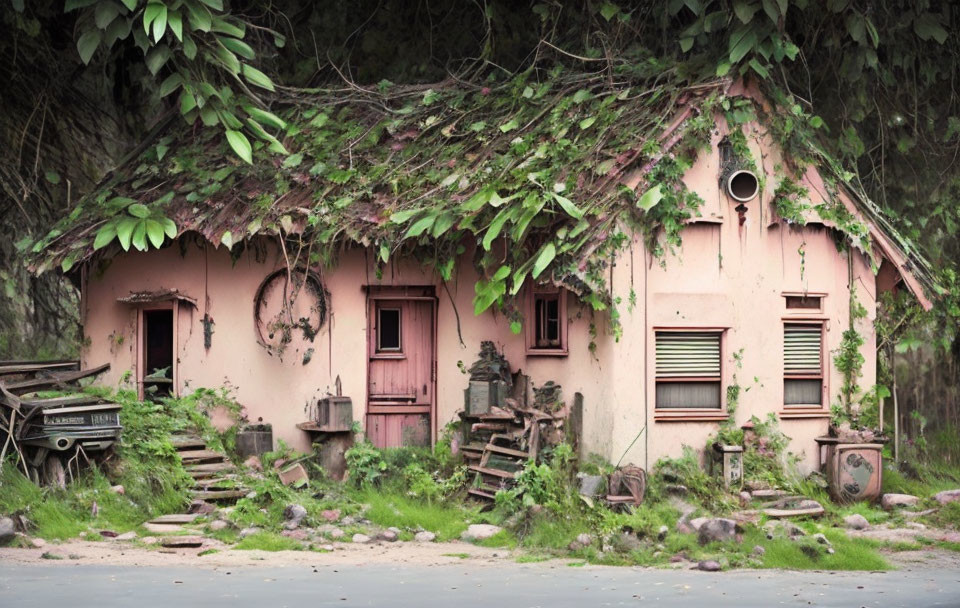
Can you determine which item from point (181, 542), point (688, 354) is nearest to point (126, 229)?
point (181, 542)

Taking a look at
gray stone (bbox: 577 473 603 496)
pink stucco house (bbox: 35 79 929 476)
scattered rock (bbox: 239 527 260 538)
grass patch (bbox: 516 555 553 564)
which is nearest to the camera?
grass patch (bbox: 516 555 553 564)

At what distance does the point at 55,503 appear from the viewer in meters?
14.3

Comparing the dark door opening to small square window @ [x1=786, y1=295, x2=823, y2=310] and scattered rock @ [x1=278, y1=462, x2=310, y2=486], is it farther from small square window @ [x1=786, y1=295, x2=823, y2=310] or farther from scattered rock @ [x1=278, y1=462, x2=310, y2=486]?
small square window @ [x1=786, y1=295, x2=823, y2=310]

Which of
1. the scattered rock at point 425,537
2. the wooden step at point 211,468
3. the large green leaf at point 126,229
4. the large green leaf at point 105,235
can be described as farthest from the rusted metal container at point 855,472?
the large green leaf at point 105,235

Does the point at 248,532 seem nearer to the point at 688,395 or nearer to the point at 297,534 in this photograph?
the point at 297,534

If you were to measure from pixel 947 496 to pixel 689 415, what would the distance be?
10.8 feet

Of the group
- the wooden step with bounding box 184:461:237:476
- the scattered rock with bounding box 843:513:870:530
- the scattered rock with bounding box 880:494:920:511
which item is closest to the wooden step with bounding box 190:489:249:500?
the wooden step with bounding box 184:461:237:476

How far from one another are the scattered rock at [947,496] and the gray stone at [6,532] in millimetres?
10456

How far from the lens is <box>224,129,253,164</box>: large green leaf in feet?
53.4

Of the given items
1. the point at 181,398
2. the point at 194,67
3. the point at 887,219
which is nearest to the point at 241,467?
the point at 181,398

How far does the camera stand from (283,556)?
13.1 meters

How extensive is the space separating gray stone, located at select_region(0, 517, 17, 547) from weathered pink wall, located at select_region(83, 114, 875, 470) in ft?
13.6

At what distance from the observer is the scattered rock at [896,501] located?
613 inches

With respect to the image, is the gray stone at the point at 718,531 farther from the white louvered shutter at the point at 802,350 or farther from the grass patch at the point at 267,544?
the grass patch at the point at 267,544
